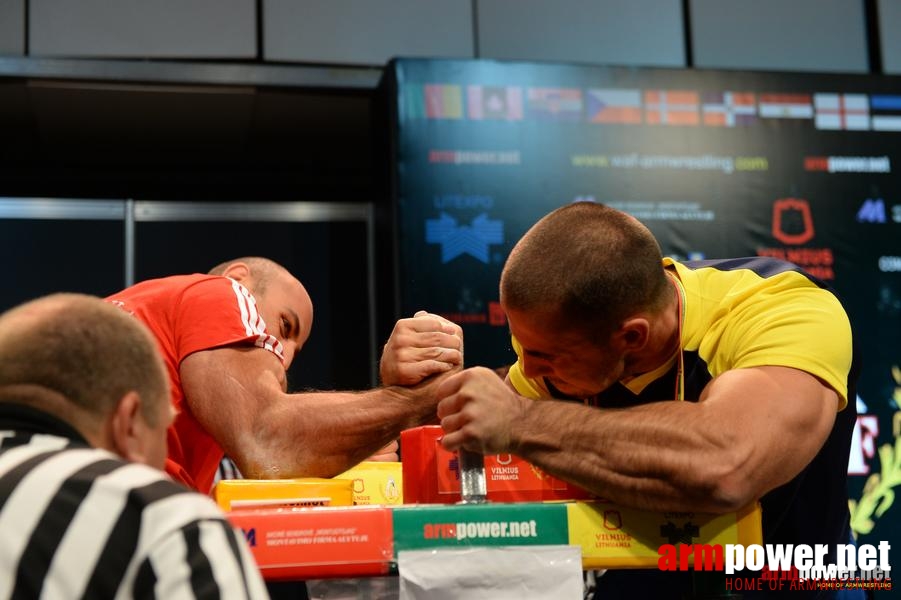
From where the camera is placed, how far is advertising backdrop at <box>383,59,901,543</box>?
4305 mm

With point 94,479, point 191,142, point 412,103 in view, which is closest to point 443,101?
point 412,103

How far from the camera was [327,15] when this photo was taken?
4.79m

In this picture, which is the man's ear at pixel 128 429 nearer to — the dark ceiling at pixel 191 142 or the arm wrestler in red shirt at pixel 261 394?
the arm wrestler in red shirt at pixel 261 394

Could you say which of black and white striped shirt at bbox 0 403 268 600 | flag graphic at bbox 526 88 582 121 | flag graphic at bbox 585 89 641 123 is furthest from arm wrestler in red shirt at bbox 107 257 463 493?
flag graphic at bbox 585 89 641 123

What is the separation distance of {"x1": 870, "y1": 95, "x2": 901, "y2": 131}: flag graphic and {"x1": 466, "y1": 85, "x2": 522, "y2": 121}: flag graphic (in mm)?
1694

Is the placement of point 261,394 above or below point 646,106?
below

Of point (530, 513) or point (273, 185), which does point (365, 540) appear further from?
point (273, 185)

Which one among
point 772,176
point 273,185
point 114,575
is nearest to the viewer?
point 114,575

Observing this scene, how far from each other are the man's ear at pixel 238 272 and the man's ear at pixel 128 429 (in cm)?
130

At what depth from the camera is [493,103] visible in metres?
4.46

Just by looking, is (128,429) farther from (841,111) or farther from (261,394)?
(841,111)

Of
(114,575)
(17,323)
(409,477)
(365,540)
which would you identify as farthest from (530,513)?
(17,323)

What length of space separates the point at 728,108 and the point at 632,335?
10.3 feet

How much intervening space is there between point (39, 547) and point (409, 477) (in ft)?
2.32
